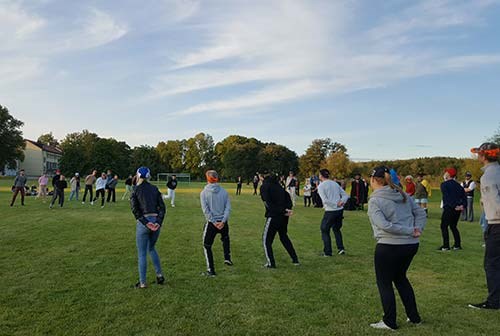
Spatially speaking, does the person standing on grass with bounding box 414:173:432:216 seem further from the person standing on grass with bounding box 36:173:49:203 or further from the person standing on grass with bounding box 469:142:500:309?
the person standing on grass with bounding box 36:173:49:203

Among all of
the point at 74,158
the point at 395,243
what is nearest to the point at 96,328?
the point at 395,243

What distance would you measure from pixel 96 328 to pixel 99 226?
10.1m

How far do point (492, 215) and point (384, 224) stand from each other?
2.17 m

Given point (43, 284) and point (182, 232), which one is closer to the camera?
point (43, 284)

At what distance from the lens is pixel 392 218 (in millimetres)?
4844

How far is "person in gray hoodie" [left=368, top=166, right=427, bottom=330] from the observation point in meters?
4.84

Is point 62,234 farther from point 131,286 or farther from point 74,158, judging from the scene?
point 74,158

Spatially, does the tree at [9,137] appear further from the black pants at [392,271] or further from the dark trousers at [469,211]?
the black pants at [392,271]

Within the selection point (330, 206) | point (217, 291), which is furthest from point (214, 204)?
point (330, 206)

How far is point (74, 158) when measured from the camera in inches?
3647

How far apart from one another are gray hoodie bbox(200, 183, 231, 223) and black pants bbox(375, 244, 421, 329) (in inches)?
148

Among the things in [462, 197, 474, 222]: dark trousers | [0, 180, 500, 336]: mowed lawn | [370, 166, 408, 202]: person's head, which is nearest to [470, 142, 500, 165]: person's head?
[370, 166, 408, 202]: person's head

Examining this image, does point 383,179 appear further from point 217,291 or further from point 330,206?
point 330,206

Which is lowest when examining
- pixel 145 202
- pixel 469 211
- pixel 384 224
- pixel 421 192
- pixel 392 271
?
pixel 469 211
